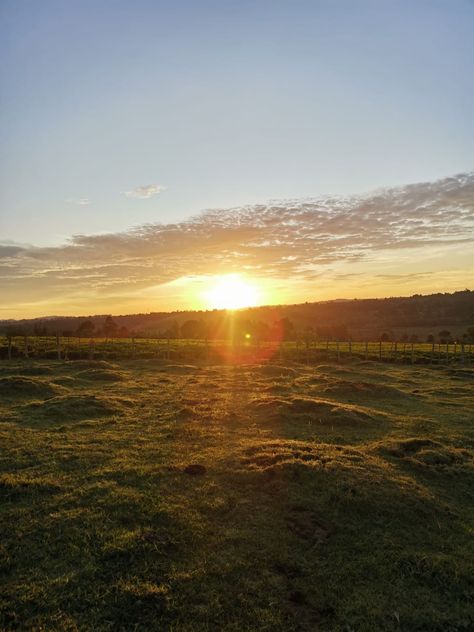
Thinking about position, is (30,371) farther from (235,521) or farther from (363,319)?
(363,319)

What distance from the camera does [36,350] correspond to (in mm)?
49156

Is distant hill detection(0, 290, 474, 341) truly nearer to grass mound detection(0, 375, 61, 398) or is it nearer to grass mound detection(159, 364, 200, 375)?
grass mound detection(159, 364, 200, 375)

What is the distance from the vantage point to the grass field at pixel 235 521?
24.1 feet

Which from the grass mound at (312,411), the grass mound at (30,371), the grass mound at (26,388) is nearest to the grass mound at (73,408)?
the grass mound at (26,388)

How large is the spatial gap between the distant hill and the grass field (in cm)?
8052

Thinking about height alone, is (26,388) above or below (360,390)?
above

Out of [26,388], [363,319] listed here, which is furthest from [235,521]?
[363,319]

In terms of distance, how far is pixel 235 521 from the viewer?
1006 cm

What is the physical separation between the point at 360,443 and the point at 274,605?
31.1ft

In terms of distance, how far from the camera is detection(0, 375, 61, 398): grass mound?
24031mm

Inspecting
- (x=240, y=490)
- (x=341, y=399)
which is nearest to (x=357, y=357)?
(x=341, y=399)

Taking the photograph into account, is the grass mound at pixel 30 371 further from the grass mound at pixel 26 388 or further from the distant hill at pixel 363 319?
the distant hill at pixel 363 319

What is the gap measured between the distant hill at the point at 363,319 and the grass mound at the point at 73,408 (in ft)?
245

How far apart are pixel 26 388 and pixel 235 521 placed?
1848 centimetres
